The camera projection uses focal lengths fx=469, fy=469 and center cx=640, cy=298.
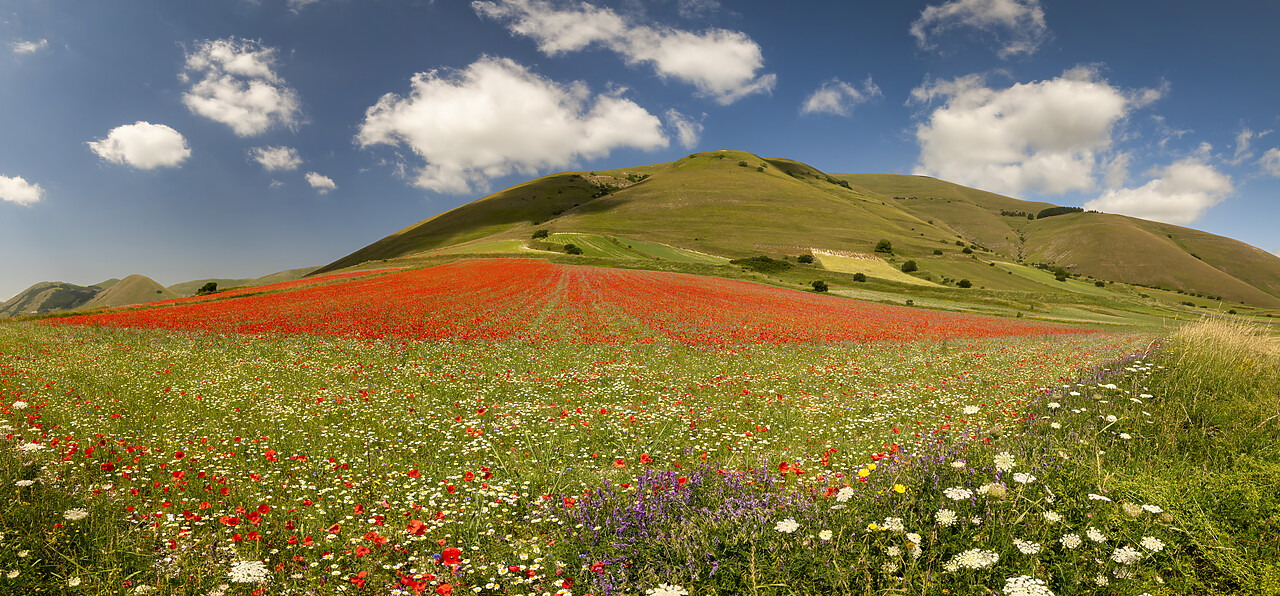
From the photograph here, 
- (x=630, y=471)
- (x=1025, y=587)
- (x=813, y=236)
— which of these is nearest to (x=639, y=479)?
(x=630, y=471)

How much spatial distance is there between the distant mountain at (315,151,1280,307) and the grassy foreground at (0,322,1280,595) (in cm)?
6779

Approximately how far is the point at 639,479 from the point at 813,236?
113 meters

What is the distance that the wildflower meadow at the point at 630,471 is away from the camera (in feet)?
13.2

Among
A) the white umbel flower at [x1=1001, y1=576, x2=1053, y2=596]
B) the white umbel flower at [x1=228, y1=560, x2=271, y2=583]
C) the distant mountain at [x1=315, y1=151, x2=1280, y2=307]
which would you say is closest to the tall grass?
the white umbel flower at [x1=1001, y1=576, x2=1053, y2=596]

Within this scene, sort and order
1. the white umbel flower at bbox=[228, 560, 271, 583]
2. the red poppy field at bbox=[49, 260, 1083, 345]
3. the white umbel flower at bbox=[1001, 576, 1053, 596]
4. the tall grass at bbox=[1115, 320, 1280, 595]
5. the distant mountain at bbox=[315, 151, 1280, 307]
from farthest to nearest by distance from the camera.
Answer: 1. the distant mountain at bbox=[315, 151, 1280, 307]
2. the red poppy field at bbox=[49, 260, 1083, 345]
3. the white umbel flower at bbox=[228, 560, 271, 583]
4. the tall grass at bbox=[1115, 320, 1280, 595]
5. the white umbel flower at bbox=[1001, 576, 1053, 596]

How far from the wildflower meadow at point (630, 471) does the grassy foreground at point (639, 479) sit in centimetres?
4

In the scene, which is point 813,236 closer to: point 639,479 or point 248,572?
point 639,479

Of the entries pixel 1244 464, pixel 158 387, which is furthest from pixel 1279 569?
pixel 158 387

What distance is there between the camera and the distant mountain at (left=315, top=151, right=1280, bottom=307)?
96.1m

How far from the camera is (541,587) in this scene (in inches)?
189

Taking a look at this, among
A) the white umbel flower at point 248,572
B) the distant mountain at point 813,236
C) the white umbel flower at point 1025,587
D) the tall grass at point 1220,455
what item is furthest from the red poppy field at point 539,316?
the distant mountain at point 813,236

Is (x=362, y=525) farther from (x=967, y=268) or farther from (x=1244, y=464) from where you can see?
(x=967, y=268)

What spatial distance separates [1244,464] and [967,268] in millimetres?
97183

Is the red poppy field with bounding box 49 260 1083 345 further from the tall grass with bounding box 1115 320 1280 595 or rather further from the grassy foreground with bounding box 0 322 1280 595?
the tall grass with bounding box 1115 320 1280 595
